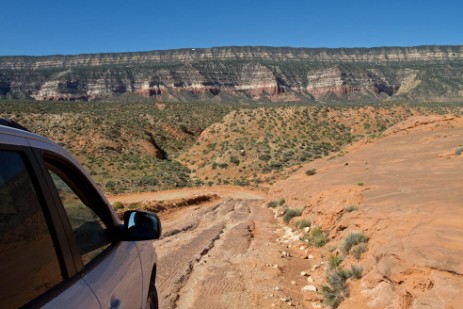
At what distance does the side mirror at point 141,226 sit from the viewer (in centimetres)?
305

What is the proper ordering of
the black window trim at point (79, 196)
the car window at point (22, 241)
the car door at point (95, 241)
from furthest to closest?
the car door at point (95, 241), the black window trim at point (79, 196), the car window at point (22, 241)

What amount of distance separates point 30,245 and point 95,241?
2.53 feet

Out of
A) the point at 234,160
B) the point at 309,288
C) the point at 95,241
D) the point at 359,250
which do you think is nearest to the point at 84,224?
the point at 95,241

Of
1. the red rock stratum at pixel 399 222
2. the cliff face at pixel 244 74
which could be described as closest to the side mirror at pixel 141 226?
the red rock stratum at pixel 399 222

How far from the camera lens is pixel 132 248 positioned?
135 inches

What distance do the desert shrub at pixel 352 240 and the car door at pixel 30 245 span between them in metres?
7.23

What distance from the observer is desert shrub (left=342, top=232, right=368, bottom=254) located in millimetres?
8727

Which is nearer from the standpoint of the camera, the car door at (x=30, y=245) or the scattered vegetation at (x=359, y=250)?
the car door at (x=30, y=245)

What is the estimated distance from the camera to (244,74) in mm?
151625

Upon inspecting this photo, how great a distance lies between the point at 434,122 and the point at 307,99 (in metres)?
107

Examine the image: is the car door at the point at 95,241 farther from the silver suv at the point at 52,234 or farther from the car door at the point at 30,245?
the car door at the point at 30,245

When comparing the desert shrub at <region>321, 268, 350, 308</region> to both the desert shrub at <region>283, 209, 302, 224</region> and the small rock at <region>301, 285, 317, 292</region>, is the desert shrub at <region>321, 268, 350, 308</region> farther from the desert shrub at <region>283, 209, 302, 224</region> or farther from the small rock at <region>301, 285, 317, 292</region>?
the desert shrub at <region>283, 209, 302, 224</region>

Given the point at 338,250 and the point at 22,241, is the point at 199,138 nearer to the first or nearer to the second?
the point at 338,250

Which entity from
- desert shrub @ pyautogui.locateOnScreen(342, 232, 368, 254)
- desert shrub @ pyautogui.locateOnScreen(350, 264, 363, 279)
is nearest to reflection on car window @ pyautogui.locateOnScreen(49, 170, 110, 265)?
desert shrub @ pyautogui.locateOnScreen(350, 264, 363, 279)
